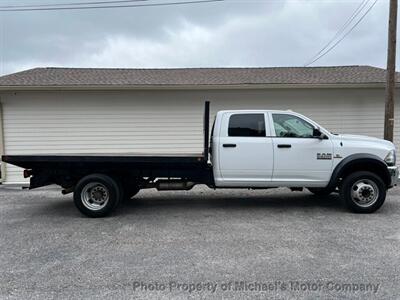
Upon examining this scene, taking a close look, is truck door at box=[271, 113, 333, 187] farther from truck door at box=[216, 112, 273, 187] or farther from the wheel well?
the wheel well

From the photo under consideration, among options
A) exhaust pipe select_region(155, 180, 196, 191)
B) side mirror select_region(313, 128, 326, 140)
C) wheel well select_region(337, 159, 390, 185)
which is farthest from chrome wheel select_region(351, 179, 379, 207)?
exhaust pipe select_region(155, 180, 196, 191)

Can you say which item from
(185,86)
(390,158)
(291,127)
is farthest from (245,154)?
(185,86)

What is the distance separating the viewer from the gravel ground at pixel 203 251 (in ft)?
13.2

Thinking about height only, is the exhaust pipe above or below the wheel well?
below

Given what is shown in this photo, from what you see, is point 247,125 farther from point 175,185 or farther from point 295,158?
point 175,185

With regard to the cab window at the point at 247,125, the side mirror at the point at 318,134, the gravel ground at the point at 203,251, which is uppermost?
the cab window at the point at 247,125

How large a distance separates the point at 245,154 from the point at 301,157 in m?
Answer: 1.07

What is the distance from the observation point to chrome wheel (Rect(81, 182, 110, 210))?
23.5 feet

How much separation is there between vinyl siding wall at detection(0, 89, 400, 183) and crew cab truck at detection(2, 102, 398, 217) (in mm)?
4368

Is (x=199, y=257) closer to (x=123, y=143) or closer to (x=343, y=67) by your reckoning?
(x=123, y=143)

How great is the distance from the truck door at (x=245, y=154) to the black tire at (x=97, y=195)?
2.07m

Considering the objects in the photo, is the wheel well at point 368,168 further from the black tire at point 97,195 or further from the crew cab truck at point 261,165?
the black tire at point 97,195

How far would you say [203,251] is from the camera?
17.1 feet

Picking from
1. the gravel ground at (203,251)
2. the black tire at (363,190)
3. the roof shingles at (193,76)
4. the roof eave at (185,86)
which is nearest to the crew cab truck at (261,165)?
the black tire at (363,190)
